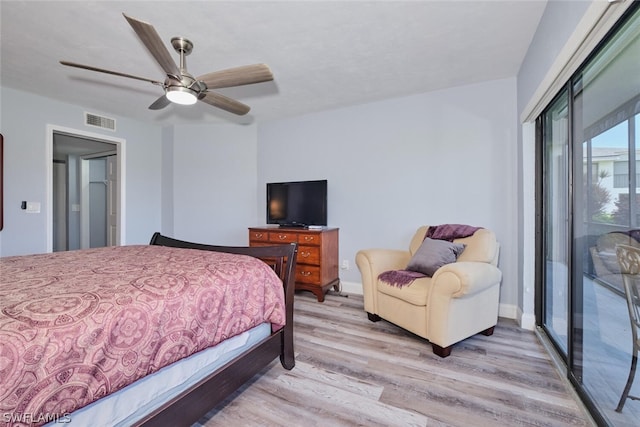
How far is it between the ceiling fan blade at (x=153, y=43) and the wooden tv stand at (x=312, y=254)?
198 cm

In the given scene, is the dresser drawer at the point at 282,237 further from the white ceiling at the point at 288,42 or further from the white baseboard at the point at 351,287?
the white ceiling at the point at 288,42

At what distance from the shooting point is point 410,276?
2.34 m

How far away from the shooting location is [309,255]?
322 cm

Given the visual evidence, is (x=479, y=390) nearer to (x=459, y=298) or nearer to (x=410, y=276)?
(x=459, y=298)

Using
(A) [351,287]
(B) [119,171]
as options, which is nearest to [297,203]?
(A) [351,287]

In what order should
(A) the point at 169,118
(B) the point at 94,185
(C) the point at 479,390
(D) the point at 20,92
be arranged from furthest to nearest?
(B) the point at 94,185 → (A) the point at 169,118 → (D) the point at 20,92 → (C) the point at 479,390

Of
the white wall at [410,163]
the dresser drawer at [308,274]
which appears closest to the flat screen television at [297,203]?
the white wall at [410,163]

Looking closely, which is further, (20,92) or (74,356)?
(20,92)

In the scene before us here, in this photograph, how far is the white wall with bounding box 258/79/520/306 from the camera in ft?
9.11

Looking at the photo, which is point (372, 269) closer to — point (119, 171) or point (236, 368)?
point (236, 368)

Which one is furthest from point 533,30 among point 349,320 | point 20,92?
point 20,92

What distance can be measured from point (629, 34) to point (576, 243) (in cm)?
110

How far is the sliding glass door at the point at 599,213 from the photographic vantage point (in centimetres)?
119

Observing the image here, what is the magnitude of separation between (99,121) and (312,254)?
336 centimetres
